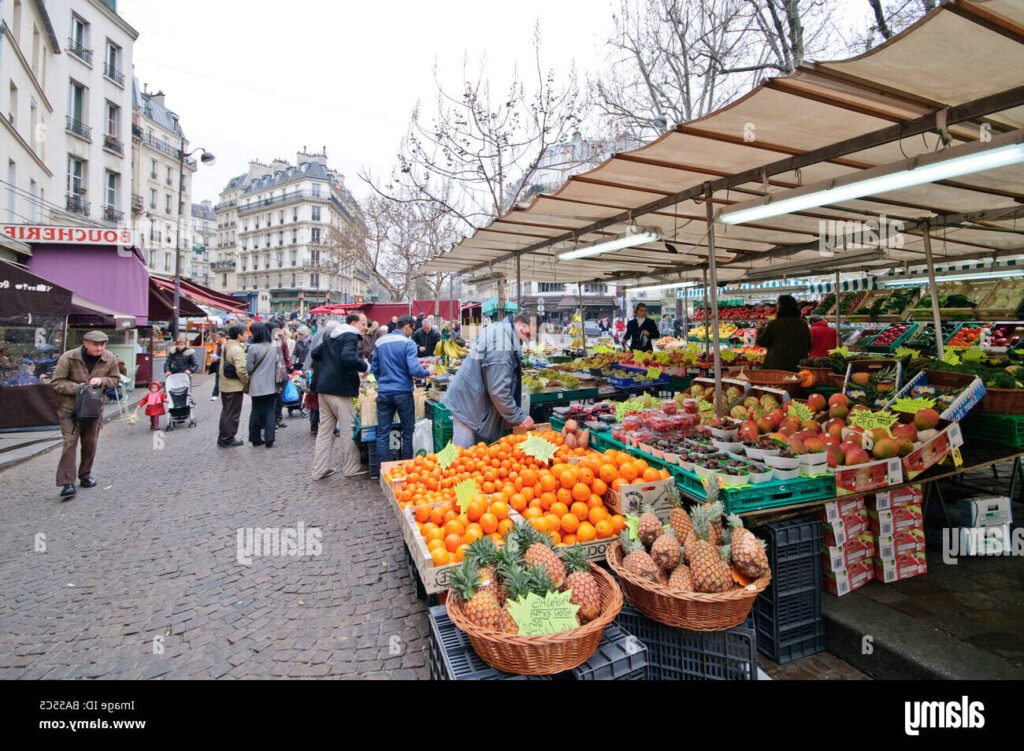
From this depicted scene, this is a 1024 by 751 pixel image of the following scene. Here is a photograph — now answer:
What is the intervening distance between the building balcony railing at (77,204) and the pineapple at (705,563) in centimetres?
2864

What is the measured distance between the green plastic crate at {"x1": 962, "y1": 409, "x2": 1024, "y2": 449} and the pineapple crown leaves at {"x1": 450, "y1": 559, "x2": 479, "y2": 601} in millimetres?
4034

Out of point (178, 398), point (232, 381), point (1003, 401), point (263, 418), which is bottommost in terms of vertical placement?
point (263, 418)

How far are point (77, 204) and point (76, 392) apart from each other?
22.9 m

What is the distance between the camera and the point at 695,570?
251 cm

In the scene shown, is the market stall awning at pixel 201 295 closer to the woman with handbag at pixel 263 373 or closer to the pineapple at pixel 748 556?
the woman with handbag at pixel 263 373

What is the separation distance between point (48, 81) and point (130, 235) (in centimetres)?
918

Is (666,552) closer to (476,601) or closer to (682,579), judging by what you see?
(682,579)

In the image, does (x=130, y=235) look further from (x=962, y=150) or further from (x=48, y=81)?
(x=962, y=150)

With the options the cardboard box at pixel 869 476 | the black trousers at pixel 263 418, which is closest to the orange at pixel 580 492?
the cardboard box at pixel 869 476

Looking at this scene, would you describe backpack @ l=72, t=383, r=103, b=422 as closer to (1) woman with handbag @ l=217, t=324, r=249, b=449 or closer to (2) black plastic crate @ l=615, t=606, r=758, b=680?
(1) woman with handbag @ l=217, t=324, r=249, b=449

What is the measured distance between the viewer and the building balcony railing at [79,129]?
2217 cm

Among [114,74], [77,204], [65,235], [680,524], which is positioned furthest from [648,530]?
[114,74]
